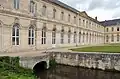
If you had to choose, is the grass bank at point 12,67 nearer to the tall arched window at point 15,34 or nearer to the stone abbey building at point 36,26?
the stone abbey building at point 36,26

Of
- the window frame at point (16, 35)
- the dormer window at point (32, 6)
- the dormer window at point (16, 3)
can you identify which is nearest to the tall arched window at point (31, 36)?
the window frame at point (16, 35)

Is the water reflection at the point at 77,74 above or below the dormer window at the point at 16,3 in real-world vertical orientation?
below

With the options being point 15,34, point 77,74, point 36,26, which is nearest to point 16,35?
point 15,34

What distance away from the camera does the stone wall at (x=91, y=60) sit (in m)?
12.4

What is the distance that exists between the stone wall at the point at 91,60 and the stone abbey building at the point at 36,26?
4.11 m

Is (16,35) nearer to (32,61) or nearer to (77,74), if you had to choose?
(32,61)

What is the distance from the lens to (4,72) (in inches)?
310

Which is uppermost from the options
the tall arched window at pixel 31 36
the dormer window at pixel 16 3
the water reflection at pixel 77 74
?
the dormer window at pixel 16 3

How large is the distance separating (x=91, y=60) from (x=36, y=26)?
820 cm

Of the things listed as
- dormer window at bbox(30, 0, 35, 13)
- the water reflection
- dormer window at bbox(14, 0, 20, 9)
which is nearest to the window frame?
dormer window at bbox(14, 0, 20, 9)

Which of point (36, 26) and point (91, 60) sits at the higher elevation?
point (36, 26)

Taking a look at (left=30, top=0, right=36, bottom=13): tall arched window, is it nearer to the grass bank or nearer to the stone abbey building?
the stone abbey building

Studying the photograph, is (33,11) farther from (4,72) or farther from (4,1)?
(4,72)

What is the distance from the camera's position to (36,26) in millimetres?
17719
